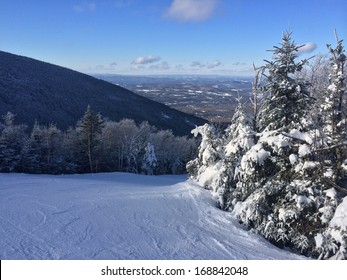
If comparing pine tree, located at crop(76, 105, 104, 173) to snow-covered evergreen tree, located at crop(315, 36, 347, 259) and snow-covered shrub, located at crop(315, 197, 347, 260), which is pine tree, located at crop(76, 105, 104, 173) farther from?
snow-covered shrub, located at crop(315, 197, 347, 260)

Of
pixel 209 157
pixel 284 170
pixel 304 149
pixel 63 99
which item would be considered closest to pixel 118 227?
pixel 284 170

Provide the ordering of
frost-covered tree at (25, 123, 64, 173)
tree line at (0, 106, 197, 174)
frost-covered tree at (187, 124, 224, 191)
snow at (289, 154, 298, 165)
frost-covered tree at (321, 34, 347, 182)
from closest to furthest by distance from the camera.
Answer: frost-covered tree at (321, 34, 347, 182) → snow at (289, 154, 298, 165) → frost-covered tree at (187, 124, 224, 191) → tree line at (0, 106, 197, 174) → frost-covered tree at (25, 123, 64, 173)

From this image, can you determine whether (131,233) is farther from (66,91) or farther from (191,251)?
(66,91)

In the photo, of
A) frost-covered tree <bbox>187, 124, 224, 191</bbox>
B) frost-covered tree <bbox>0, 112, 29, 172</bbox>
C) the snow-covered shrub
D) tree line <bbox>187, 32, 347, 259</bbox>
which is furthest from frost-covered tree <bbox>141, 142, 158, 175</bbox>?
the snow-covered shrub

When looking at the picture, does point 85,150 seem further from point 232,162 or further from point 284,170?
point 284,170

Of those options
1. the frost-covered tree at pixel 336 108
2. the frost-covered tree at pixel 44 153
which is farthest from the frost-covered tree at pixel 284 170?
the frost-covered tree at pixel 44 153

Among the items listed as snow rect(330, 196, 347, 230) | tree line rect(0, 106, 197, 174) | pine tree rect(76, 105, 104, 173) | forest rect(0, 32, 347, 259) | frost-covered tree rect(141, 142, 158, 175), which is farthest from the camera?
frost-covered tree rect(141, 142, 158, 175)

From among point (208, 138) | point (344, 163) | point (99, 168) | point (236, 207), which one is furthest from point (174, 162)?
point (344, 163)
